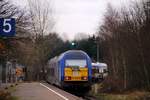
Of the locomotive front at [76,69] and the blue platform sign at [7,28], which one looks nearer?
the blue platform sign at [7,28]

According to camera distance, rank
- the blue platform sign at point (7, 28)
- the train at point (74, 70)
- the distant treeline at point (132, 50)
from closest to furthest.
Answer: the blue platform sign at point (7, 28)
the distant treeline at point (132, 50)
the train at point (74, 70)

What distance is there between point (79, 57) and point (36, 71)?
50.9 metres

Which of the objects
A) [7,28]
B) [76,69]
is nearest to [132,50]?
[76,69]

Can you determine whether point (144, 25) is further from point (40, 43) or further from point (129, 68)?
point (40, 43)

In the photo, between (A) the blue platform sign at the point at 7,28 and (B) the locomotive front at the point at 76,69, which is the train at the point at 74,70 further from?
(A) the blue platform sign at the point at 7,28

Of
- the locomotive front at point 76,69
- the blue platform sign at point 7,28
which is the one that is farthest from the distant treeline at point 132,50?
the blue platform sign at point 7,28

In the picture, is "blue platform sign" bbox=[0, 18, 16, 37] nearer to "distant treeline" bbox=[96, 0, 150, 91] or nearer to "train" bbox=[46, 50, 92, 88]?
"distant treeline" bbox=[96, 0, 150, 91]

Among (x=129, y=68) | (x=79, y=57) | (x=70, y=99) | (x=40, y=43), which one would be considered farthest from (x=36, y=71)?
(x=70, y=99)

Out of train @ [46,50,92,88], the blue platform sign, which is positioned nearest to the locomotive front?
train @ [46,50,92,88]

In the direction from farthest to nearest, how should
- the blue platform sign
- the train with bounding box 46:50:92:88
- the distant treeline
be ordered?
the train with bounding box 46:50:92:88
the distant treeline
the blue platform sign

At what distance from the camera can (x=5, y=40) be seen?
30609 millimetres

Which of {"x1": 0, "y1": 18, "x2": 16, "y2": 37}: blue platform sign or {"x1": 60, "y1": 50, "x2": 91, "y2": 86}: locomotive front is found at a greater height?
{"x1": 0, "y1": 18, "x2": 16, "y2": 37}: blue platform sign

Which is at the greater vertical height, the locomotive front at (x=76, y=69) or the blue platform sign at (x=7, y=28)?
the blue platform sign at (x=7, y=28)

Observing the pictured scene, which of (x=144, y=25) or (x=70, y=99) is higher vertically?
(x=144, y=25)
